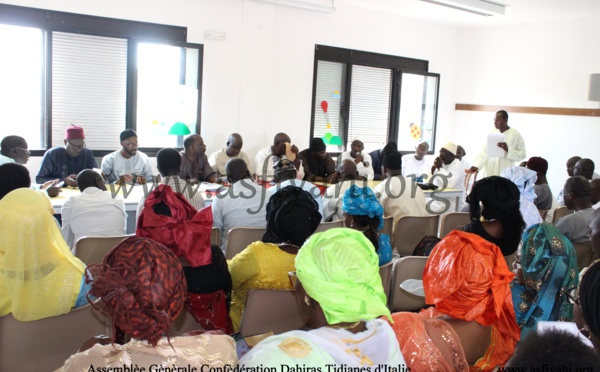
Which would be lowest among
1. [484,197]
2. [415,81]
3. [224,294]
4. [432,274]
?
[224,294]

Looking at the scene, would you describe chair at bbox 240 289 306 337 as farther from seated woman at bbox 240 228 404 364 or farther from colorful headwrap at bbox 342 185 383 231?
colorful headwrap at bbox 342 185 383 231

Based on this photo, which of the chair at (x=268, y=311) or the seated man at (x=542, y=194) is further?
the seated man at (x=542, y=194)

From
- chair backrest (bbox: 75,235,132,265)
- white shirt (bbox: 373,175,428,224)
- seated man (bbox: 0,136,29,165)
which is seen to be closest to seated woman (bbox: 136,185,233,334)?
chair backrest (bbox: 75,235,132,265)

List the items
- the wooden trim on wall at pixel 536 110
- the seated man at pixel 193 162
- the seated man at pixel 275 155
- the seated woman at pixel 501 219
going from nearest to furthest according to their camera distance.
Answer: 1. the seated woman at pixel 501 219
2. the seated man at pixel 193 162
3. the seated man at pixel 275 155
4. the wooden trim on wall at pixel 536 110

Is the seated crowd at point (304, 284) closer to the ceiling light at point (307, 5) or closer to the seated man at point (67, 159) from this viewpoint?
the seated man at point (67, 159)

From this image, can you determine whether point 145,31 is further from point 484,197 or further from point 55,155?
point 484,197

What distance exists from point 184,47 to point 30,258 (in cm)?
607

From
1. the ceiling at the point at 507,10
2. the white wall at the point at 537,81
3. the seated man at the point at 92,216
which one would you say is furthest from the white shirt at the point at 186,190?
the white wall at the point at 537,81

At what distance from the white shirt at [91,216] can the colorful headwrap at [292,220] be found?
150cm

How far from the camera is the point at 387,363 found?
1751 millimetres

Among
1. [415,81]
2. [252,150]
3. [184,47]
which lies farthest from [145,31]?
[415,81]

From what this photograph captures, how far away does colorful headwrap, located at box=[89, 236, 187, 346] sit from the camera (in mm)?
1518

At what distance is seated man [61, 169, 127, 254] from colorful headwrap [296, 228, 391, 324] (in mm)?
2403

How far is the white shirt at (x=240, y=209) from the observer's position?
13.8 ft
